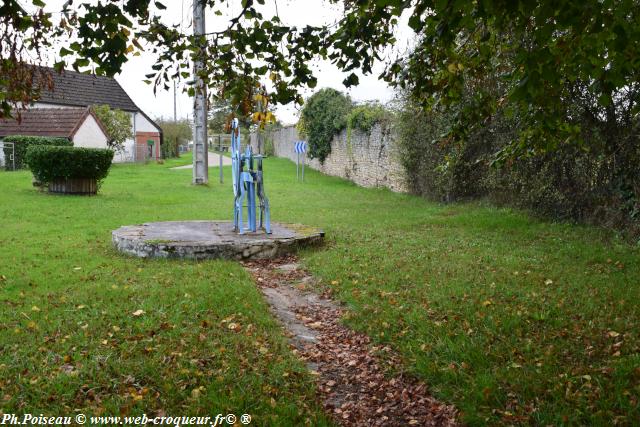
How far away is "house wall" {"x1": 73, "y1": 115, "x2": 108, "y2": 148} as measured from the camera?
32969mm

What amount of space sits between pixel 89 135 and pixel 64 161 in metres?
18.8

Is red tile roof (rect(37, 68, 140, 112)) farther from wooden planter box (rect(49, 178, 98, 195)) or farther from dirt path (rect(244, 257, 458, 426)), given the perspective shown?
dirt path (rect(244, 257, 458, 426))

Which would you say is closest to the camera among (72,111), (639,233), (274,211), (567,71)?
(567,71)

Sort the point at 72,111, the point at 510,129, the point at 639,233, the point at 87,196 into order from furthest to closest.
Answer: the point at 72,111 < the point at 87,196 < the point at 510,129 < the point at 639,233

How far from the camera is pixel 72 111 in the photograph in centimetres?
3297

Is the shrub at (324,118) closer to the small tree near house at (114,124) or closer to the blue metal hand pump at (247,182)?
the small tree near house at (114,124)

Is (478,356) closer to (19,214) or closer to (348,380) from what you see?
(348,380)

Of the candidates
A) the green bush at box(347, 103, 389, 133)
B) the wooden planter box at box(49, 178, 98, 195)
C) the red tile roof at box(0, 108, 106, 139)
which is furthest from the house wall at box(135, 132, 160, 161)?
the wooden planter box at box(49, 178, 98, 195)

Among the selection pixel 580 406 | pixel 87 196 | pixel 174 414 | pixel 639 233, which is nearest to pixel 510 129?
pixel 639 233

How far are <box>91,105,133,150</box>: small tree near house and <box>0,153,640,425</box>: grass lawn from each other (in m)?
28.0

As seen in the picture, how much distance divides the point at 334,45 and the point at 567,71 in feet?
6.40

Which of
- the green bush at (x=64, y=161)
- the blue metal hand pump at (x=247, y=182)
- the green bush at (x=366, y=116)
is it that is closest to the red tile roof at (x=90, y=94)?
the green bush at (x=366, y=116)

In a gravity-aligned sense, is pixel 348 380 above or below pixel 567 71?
below

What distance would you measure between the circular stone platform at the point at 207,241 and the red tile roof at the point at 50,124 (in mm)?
24842
